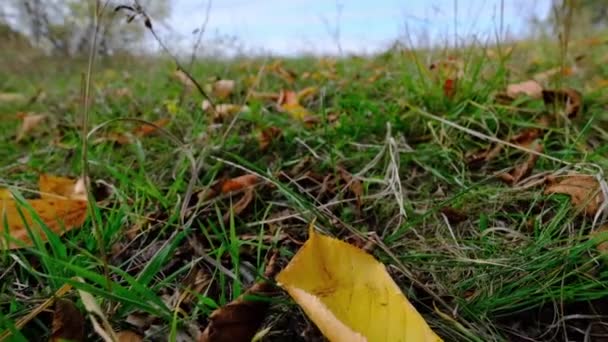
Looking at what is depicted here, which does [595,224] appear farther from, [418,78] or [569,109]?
[418,78]

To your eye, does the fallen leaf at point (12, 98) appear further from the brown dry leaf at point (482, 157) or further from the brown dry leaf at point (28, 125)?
the brown dry leaf at point (482, 157)

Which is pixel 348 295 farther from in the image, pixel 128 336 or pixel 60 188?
pixel 60 188

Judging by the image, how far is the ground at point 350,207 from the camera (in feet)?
1.92

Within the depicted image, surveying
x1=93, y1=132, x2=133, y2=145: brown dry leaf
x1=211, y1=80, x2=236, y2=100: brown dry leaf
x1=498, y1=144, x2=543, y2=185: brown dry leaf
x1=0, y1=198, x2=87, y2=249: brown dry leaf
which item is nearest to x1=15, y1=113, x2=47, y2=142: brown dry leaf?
x1=93, y1=132, x2=133, y2=145: brown dry leaf

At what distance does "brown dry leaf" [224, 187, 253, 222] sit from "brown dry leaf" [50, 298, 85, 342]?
0.32 meters

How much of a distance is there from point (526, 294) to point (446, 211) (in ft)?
0.69

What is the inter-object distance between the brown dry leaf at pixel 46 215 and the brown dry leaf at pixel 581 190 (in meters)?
0.81

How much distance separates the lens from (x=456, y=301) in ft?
1.91

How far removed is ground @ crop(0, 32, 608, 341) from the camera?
1.92 feet

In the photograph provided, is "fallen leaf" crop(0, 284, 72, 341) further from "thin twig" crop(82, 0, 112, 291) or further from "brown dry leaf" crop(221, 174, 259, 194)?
"brown dry leaf" crop(221, 174, 259, 194)

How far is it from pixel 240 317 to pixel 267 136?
2.05ft

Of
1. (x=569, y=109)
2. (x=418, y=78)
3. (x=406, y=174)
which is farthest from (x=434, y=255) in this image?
(x=418, y=78)

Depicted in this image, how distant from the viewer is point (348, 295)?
50 centimetres

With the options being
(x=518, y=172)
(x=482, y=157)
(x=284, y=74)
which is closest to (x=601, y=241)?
(x=518, y=172)
